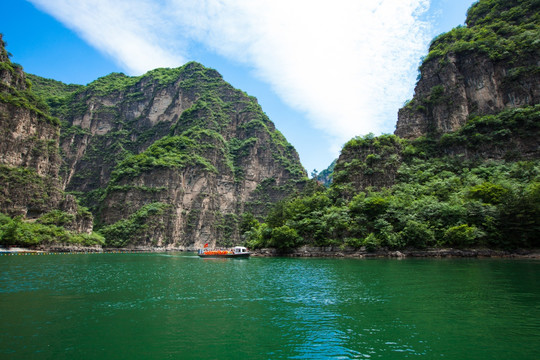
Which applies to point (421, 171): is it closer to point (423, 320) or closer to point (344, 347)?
point (423, 320)

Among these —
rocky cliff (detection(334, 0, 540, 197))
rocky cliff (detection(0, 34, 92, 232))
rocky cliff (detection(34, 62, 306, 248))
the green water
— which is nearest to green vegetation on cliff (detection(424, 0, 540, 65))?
rocky cliff (detection(334, 0, 540, 197))

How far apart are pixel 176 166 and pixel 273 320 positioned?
136373 millimetres

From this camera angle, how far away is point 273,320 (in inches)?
589

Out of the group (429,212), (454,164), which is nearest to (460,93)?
(454,164)

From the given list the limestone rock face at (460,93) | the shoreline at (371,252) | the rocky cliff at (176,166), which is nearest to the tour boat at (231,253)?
the shoreline at (371,252)

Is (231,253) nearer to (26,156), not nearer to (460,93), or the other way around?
(460,93)

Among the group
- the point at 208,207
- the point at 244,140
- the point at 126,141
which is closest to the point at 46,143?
the point at 208,207

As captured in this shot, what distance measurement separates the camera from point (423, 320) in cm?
1458

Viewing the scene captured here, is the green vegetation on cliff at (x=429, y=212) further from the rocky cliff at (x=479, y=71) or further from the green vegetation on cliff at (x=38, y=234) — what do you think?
the green vegetation on cliff at (x=38, y=234)

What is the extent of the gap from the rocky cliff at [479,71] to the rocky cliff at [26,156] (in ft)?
325

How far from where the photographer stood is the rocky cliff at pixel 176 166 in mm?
135500

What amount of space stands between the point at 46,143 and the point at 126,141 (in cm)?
9191

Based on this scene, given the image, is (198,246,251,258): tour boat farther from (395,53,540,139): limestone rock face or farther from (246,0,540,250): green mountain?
(395,53,540,139): limestone rock face

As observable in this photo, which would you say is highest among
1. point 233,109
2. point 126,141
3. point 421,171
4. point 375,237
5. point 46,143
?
point 233,109
